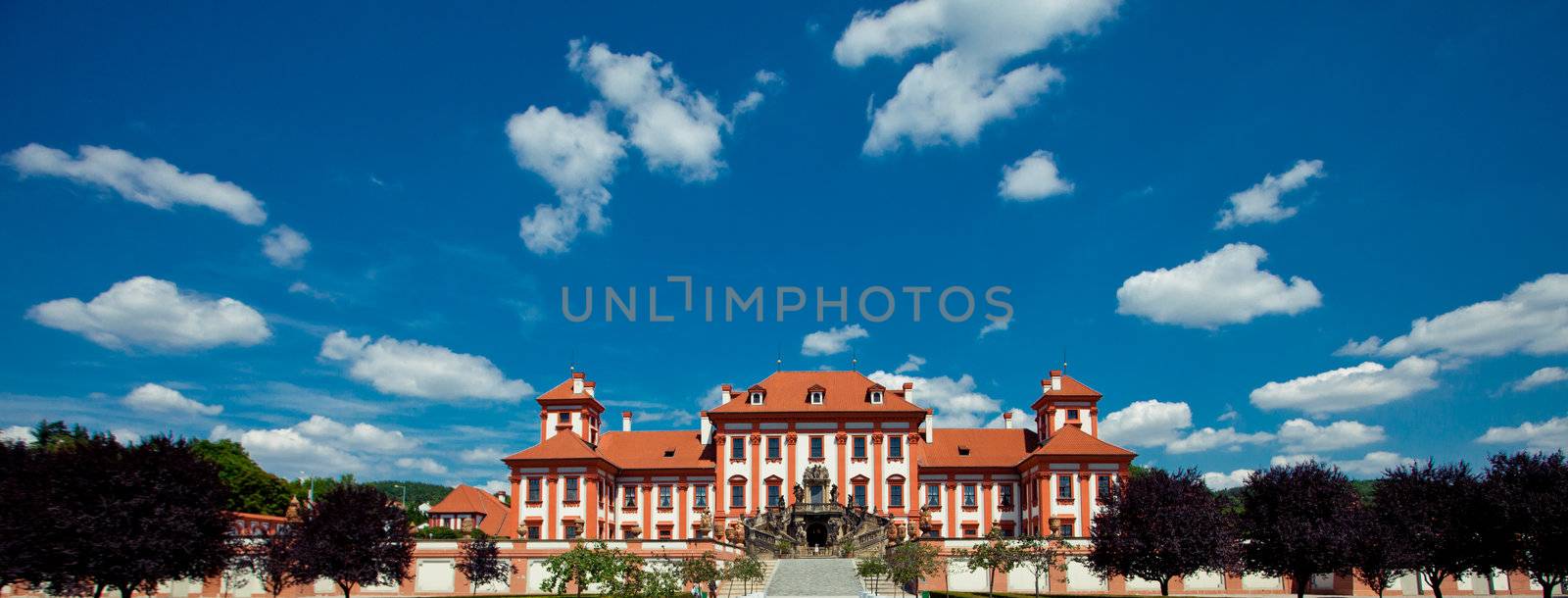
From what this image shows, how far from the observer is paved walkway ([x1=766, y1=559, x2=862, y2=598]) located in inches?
1804

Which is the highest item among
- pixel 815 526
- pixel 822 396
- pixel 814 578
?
pixel 822 396

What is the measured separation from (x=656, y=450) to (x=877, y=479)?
1515 centimetres

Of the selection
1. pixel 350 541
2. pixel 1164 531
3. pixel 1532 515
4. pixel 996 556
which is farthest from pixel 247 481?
pixel 1532 515

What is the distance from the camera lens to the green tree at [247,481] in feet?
264

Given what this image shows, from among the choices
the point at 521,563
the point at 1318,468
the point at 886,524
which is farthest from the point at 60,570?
the point at 1318,468

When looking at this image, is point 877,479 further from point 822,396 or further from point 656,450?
point 656,450

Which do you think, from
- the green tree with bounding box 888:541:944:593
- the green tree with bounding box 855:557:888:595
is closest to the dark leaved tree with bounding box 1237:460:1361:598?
the green tree with bounding box 888:541:944:593

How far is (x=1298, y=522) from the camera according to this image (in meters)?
40.3

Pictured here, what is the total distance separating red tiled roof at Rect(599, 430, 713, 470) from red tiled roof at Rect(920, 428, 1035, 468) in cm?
1421

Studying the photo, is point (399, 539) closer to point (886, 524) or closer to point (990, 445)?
point (886, 524)

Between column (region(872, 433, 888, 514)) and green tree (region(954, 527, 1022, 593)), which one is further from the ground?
column (region(872, 433, 888, 514))

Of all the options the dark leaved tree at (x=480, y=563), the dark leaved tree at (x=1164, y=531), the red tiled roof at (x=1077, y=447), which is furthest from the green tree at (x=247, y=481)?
the dark leaved tree at (x=1164, y=531)

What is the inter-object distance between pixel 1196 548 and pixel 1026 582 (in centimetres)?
1268

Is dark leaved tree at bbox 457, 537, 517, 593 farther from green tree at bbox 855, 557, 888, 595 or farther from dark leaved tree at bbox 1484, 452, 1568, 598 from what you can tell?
dark leaved tree at bbox 1484, 452, 1568, 598
